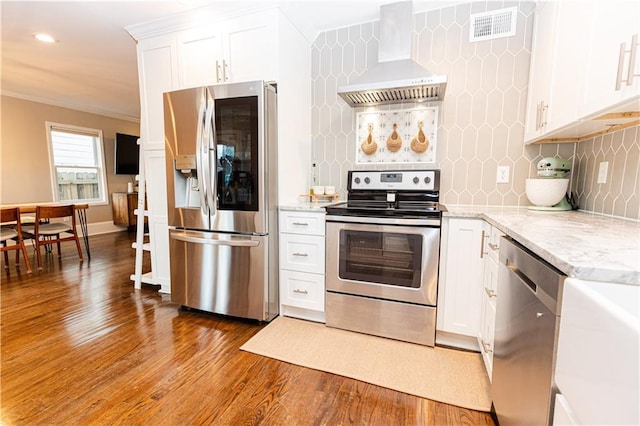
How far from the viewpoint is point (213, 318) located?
93.3 inches

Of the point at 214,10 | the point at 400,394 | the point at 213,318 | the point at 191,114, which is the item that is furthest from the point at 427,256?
the point at 214,10

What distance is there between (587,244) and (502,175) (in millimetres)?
1496

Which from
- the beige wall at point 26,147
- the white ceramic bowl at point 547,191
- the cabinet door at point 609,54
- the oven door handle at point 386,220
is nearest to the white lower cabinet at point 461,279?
the oven door handle at point 386,220

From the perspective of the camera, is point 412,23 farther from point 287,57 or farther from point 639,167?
point 639,167

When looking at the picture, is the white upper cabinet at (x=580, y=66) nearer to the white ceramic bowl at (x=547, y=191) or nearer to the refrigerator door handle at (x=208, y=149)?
the white ceramic bowl at (x=547, y=191)

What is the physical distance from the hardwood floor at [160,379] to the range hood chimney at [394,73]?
186 cm

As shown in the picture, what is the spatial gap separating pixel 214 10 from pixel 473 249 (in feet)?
8.16

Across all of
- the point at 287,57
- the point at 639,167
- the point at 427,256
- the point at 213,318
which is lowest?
the point at 213,318

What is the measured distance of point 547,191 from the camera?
1865mm

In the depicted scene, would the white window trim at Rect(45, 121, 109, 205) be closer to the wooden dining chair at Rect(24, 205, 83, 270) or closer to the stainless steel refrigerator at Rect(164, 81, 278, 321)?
the wooden dining chair at Rect(24, 205, 83, 270)

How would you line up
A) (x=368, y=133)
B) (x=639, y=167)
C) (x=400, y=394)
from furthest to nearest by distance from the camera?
(x=368, y=133) < (x=400, y=394) < (x=639, y=167)

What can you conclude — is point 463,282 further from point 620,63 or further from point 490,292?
point 620,63

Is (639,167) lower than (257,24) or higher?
lower

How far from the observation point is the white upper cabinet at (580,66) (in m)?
1.02
